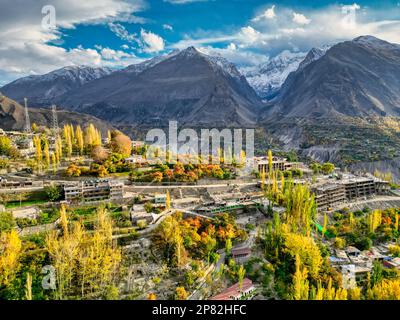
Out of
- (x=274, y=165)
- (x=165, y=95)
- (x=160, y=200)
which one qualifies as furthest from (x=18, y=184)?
(x=165, y=95)

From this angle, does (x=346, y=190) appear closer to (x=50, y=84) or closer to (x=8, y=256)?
(x=8, y=256)

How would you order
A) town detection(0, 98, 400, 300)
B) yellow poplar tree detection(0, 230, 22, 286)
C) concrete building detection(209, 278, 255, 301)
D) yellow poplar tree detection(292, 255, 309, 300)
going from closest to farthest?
yellow poplar tree detection(0, 230, 22, 286), yellow poplar tree detection(292, 255, 309, 300), concrete building detection(209, 278, 255, 301), town detection(0, 98, 400, 300)

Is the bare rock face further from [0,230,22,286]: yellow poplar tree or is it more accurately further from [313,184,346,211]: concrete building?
[0,230,22,286]: yellow poplar tree

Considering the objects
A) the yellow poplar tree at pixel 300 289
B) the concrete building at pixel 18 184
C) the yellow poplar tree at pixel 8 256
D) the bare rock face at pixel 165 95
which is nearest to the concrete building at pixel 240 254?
the yellow poplar tree at pixel 300 289

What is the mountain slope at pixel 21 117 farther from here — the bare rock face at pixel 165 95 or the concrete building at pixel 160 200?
the concrete building at pixel 160 200

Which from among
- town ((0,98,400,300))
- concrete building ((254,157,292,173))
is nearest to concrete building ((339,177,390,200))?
town ((0,98,400,300))
